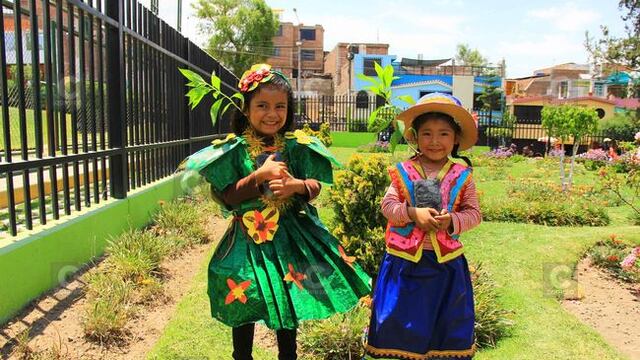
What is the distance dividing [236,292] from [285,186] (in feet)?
1.60

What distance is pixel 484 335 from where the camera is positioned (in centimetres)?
349

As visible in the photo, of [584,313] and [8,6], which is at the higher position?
[8,6]

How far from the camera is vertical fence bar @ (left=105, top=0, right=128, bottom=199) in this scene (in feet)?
18.1

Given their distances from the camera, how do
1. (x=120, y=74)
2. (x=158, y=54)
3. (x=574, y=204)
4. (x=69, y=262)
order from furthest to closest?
1. (x=574, y=204)
2. (x=158, y=54)
3. (x=120, y=74)
4. (x=69, y=262)

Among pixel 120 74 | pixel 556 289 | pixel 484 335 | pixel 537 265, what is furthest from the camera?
pixel 120 74

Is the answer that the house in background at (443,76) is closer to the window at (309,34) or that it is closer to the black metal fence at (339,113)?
the black metal fence at (339,113)

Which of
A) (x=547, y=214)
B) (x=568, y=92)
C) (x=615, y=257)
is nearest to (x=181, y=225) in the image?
(x=615, y=257)

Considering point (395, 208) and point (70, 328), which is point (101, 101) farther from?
point (395, 208)

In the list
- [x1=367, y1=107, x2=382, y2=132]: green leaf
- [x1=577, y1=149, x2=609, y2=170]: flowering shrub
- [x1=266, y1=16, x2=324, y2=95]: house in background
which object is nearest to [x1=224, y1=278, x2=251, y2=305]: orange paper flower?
[x1=367, y1=107, x2=382, y2=132]: green leaf

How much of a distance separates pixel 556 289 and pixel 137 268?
3615mm

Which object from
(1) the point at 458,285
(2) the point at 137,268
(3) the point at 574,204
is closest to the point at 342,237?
(2) the point at 137,268

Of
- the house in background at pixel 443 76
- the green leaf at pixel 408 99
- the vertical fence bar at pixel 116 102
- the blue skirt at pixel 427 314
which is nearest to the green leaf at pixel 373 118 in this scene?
the green leaf at pixel 408 99

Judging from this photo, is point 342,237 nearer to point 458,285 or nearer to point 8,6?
point 458,285

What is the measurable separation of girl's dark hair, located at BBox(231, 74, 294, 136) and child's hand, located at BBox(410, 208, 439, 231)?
74cm
